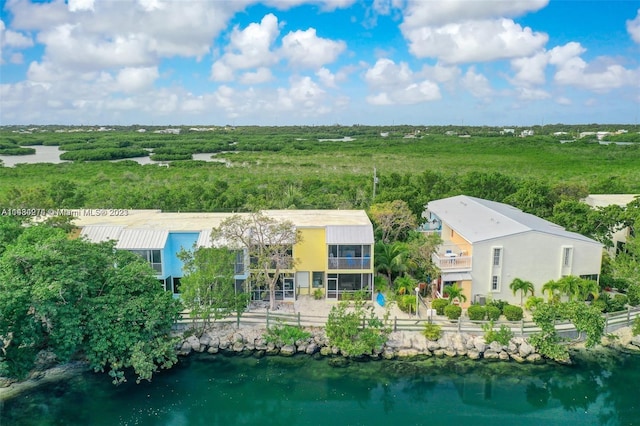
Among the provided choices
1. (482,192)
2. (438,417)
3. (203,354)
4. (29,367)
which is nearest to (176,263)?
(203,354)

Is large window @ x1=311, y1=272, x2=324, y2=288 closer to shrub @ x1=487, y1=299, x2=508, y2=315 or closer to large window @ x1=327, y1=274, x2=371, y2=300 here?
large window @ x1=327, y1=274, x2=371, y2=300

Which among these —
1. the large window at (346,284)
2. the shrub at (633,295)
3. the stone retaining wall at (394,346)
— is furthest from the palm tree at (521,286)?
the large window at (346,284)

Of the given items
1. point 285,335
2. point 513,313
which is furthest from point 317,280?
point 513,313

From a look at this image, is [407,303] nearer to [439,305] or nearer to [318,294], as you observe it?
[439,305]

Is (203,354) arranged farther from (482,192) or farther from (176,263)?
(482,192)

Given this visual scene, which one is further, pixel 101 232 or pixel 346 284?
pixel 346 284
